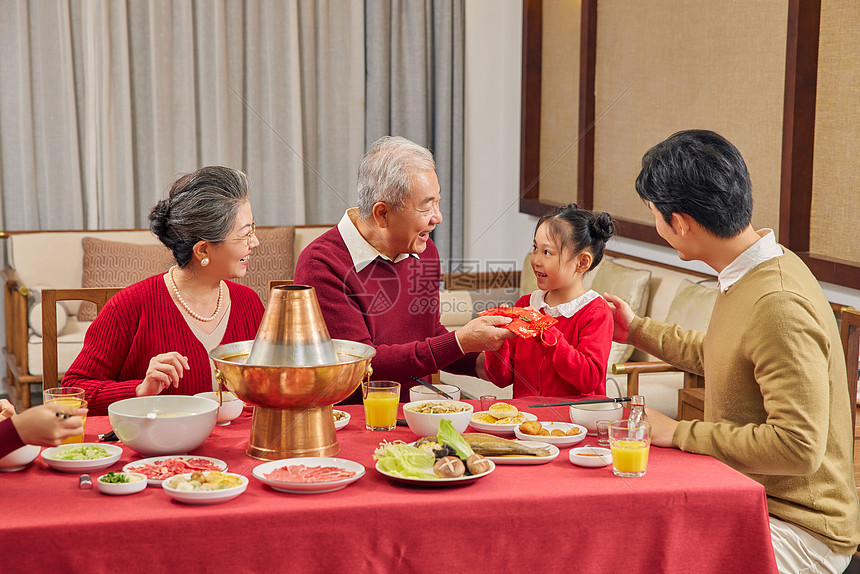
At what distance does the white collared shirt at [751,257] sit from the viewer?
1.74 metres

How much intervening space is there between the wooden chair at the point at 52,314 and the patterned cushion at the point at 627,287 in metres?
2.16

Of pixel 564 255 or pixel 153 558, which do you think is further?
pixel 564 255

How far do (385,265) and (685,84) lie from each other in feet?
7.47

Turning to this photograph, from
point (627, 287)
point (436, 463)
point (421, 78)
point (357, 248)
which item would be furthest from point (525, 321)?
point (421, 78)

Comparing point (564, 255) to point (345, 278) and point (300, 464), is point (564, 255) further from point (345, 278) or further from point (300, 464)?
point (300, 464)

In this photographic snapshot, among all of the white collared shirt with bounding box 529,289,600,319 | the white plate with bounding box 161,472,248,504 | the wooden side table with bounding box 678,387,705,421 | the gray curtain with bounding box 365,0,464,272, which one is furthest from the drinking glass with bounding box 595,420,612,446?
the gray curtain with bounding box 365,0,464,272

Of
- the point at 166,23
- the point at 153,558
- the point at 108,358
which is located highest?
the point at 166,23

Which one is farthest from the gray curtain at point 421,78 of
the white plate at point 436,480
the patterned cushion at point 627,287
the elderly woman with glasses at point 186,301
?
the white plate at point 436,480

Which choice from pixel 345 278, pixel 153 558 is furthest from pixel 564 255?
pixel 153 558

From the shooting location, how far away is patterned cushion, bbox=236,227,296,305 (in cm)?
509

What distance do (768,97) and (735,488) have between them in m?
2.42

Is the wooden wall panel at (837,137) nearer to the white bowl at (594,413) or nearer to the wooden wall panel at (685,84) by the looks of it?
the wooden wall panel at (685,84)

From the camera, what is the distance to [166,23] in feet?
17.0

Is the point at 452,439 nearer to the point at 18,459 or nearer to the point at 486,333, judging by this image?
the point at 486,333
